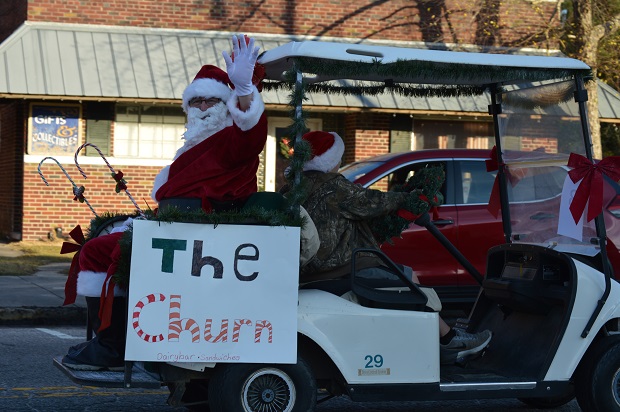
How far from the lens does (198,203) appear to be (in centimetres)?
504

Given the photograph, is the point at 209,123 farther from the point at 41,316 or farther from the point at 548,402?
the point at 41,316

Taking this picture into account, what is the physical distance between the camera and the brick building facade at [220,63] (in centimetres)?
1664

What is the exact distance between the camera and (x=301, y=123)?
469 centimetres

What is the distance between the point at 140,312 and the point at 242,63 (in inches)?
51.9

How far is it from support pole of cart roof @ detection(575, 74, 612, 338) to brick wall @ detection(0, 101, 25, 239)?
13.3m

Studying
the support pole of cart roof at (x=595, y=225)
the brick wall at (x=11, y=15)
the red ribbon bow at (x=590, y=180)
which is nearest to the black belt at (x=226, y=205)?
the red ribbon bow at (x=590, y=180)

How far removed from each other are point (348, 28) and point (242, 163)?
1299cm

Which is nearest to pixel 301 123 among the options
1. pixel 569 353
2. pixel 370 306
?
→ pixel 370 306

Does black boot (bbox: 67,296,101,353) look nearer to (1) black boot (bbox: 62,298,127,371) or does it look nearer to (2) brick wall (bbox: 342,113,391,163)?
(1) black boot (bbox: 62,298,127,371)

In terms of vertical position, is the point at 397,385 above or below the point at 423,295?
below

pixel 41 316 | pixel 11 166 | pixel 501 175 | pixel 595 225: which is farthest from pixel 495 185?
pixel 11 166

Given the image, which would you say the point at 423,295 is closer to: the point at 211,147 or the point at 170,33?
the point at 211,147

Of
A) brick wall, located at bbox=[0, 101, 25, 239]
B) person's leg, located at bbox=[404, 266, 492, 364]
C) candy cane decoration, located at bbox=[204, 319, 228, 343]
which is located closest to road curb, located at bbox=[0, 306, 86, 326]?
person's leg, located at bbox=[404, 266, 492, 364]

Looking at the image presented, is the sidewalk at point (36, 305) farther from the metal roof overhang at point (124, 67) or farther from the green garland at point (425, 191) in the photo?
the green garland at point (425, 191)
